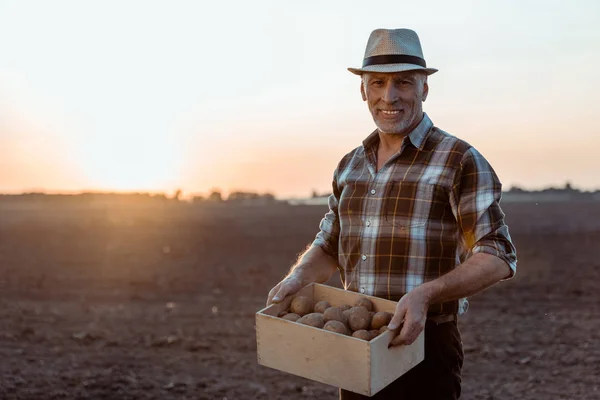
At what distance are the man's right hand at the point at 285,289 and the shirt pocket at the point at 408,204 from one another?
1.39 feet

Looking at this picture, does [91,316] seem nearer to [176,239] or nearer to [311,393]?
[311,393]

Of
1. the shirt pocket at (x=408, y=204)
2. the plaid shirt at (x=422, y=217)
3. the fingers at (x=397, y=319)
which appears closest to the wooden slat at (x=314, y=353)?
the fingers at (x=397, y=319)

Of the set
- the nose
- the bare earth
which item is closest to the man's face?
the nose

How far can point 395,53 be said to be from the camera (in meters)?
2.63

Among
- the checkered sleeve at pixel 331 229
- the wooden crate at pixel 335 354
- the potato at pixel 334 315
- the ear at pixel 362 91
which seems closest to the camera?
the wooden crate at pixel 335 354

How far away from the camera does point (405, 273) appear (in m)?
2.60

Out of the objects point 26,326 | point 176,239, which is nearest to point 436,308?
point 26,326

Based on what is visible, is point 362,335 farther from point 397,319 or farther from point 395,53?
point 395,53

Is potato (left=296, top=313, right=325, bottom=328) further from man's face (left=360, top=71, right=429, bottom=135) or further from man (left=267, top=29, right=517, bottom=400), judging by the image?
man's face (left=360, top=71, right=429, bottom=135)

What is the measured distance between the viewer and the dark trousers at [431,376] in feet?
8.49

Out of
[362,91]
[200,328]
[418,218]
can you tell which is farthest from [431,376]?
[200,328]

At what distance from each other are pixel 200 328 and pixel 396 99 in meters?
6.71

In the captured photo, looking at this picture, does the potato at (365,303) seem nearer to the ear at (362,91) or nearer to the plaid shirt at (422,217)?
the plaid shirt at (422,217)

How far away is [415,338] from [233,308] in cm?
810
